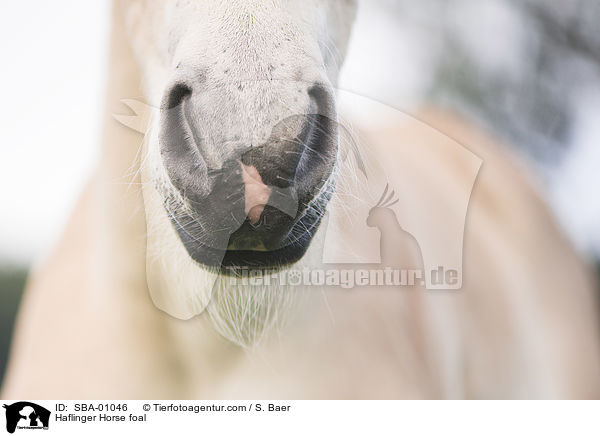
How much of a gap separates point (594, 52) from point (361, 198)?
91 centimetres

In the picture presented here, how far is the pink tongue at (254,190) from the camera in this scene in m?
0.47

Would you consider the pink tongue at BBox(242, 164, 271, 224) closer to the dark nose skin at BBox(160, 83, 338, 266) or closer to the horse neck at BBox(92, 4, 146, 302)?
the dark nose skin at BBox(160, 83, 338, 266)

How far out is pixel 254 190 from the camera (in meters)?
0.47
